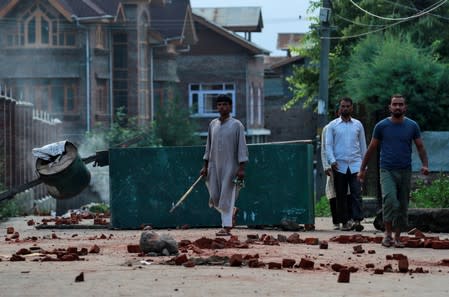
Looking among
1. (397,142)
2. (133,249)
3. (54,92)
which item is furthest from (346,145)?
(54,92)

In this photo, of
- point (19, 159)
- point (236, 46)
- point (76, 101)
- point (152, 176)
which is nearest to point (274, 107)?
point (236, 46)

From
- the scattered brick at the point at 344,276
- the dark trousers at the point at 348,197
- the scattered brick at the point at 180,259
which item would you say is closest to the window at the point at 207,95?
the dark trousers at the point at 348,197

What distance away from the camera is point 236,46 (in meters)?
72.6

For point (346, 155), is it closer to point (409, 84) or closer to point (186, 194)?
point (186, 194)

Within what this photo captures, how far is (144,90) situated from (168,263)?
48.8 meters

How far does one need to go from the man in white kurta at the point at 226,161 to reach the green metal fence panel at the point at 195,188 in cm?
179

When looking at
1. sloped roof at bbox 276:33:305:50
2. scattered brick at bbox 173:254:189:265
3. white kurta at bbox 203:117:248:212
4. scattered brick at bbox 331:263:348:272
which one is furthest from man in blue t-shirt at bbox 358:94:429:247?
sloped roof at bbox 276:33:305:50

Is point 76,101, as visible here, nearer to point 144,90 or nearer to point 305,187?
point 144,90

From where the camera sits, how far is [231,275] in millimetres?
11469

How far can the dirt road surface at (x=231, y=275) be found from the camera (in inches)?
406

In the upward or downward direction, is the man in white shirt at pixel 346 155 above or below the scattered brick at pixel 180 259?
above

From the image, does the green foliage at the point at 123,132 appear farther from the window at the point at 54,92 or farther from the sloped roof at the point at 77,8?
the sloped roof at the point at 77,8

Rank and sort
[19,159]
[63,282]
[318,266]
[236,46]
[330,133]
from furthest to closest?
1. [236,46]
2. [19,159]
3. [330,133]
4. [318,266]
5. [63,282]

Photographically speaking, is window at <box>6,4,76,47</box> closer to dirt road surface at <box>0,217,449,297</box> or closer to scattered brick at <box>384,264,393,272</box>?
dirt road surface at <box>0,217,449,297</box>
